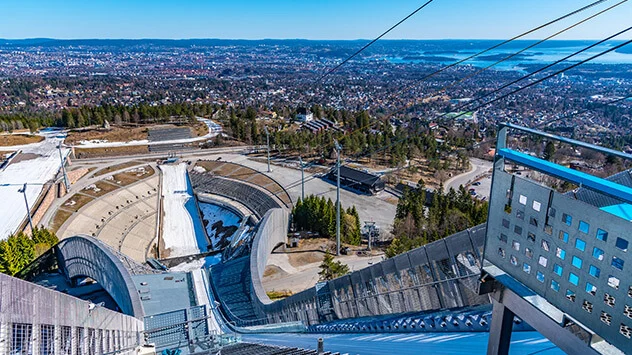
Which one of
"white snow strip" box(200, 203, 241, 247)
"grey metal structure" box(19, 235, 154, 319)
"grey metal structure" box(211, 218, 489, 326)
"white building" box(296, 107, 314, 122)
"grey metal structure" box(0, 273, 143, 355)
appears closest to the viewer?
"grey metal structure" box(0, 273, 143, 355)

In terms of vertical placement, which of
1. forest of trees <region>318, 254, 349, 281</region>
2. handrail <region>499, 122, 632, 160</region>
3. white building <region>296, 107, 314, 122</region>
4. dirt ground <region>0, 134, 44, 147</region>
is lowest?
forest of trees <region>318, 254, 349, 281</region>

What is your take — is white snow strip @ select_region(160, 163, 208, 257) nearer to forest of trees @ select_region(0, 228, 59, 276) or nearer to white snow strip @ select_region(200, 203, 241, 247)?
white snow strip @ select_region(200, 203, 241, 247)

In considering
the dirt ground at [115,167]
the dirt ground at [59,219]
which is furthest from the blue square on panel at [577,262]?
the dirt ground at [115,167]

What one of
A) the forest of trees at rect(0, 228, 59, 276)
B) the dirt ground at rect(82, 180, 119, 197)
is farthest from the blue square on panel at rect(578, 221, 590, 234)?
the dirt ground at rect(82, 180, 119, 197)

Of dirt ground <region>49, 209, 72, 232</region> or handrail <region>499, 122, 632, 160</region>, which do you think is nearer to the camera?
handrail <region>499, 122, 632, 160</region>

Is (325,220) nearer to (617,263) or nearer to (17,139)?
(617,263)

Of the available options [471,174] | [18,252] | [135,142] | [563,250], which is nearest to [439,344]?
[563,250]

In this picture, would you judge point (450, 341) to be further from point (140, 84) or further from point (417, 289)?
point (140, 84)

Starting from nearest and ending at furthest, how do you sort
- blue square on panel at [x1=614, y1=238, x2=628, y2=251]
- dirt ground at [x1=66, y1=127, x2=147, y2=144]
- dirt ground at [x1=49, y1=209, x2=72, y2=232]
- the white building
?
blue square on panel at [x1=614, y1=238, x2=628, y2=251] → dirt ground at [x1=49, y1=209, x2=72, y2=232] → dirt ground at [x1=66, y1=127, x2=147, y2=144] → the white building

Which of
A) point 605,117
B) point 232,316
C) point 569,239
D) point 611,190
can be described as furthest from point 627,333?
point 605,117
